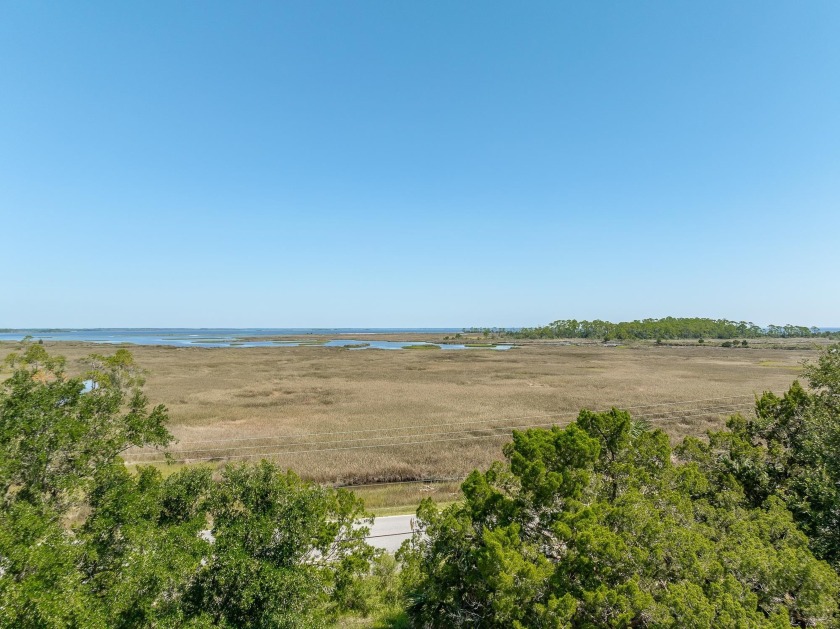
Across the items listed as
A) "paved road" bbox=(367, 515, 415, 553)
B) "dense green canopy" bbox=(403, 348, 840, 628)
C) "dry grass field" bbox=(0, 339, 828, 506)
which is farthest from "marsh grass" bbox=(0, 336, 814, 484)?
"dense green canopy" bbox=(403, 348, 840, 628)

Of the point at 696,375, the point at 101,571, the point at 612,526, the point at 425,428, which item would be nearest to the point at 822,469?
the point at 612,526

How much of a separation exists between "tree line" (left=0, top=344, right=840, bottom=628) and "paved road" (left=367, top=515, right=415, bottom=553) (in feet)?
6.52

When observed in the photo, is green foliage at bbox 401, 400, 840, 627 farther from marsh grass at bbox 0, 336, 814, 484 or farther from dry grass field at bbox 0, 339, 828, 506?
marsh grass at bbox 0, 336, 814, 484

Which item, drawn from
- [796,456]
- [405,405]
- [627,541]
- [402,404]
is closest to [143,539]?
[627,541]

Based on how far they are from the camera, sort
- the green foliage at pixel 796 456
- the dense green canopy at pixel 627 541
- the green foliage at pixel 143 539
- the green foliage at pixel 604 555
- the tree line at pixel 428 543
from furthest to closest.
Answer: the green foliage at pixel 796 456 < the dense green canopy at pixel 627 541 < the green foliage at pixel 604 555 < the tree line at pixel 428 543 < the green foliage at pixel 143 539

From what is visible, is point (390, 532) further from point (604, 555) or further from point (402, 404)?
point (402, 404)

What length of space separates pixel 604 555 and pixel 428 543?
5858 millimetres

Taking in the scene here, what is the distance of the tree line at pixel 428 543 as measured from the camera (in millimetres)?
9219

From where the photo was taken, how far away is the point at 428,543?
45.1 ft

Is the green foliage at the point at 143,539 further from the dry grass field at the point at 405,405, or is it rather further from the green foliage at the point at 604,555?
the dry grass field at the point at 405,405

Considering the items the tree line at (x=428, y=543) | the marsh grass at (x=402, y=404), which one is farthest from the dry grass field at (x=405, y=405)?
the tree line at (x=428, y=543)

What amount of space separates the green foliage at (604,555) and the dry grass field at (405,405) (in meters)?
14.0

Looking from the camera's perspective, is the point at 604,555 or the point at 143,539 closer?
the point at 143,539

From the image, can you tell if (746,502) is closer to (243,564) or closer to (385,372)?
(243,564)
